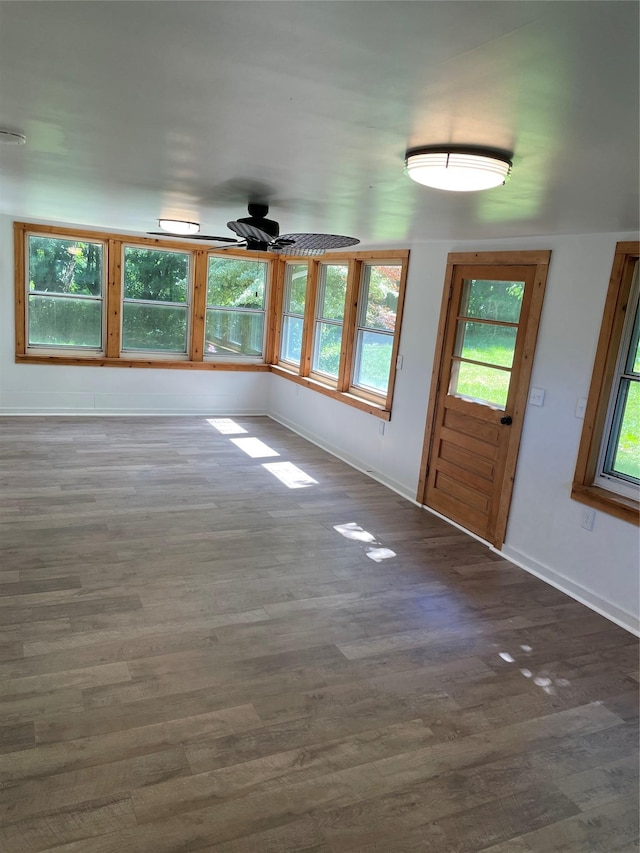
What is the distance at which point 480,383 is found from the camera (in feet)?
15.2

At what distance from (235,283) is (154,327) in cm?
123

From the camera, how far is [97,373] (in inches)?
291

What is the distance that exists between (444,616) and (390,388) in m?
2.70

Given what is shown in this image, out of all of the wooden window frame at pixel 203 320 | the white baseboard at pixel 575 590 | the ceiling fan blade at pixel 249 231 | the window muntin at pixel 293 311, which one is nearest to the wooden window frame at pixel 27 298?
the wooden window frame at pixel 203 320

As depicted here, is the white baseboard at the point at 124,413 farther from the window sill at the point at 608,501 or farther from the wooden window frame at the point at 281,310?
the window sill at the point at 608,501

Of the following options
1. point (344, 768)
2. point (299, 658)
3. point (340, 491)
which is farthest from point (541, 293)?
point (344, 768)

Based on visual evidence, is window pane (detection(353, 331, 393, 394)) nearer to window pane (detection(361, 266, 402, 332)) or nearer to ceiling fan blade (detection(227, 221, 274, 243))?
window pane (detection(361, 266, 402, 332))

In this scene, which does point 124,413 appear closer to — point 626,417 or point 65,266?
point 65,266

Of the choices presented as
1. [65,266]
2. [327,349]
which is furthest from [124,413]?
[327,349]

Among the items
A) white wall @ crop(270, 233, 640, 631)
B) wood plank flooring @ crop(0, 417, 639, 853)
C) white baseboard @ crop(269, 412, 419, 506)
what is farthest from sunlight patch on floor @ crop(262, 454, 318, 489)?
white wall @ crop(270, 233, 640, 631)

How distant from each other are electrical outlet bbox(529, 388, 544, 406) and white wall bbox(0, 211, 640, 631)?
36mm

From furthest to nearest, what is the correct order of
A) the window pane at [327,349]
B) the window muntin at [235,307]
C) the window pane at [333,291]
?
1. the window muntin at [235,307]
2. the window pane at [327,349]
3. the window pane at [333,291]

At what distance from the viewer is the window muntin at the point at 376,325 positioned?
5.89 m

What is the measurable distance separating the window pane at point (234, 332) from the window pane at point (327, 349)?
4.36ft
